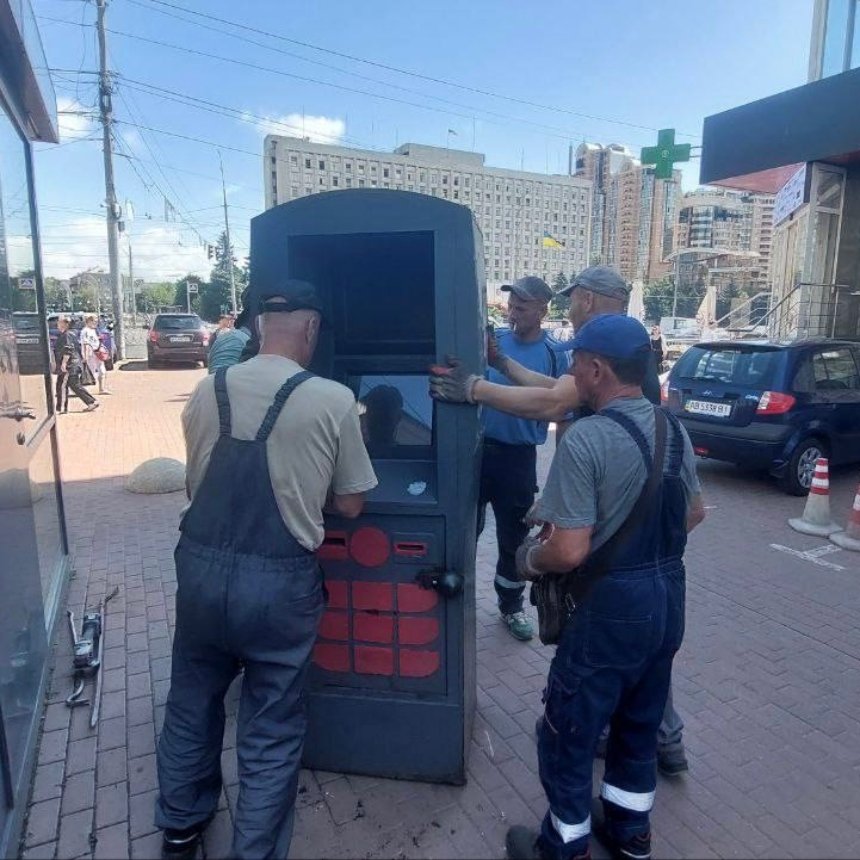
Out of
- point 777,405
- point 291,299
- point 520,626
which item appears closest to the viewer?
point 291,299

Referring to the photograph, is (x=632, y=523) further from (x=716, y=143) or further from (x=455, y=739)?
(x=716, y=143)

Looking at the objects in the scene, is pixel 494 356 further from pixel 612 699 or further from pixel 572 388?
pixel 612 699

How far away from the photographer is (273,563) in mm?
1890

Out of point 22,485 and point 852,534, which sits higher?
point 22,485

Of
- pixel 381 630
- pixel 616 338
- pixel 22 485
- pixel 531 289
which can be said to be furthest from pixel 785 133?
pixel 22 485

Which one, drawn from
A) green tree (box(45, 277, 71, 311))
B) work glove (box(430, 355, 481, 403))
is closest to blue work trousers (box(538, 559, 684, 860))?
work glove (box(430, 355, 481, 403))

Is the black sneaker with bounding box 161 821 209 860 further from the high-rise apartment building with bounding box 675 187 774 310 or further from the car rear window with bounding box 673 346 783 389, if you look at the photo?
the high-rise apartment building with bounding box 675 187 774 310

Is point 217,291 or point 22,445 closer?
point 22,445

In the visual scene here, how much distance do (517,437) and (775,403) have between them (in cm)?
429

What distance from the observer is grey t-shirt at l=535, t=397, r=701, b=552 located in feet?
5.87

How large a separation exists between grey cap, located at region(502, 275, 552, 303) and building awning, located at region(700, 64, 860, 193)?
1022 centimetres

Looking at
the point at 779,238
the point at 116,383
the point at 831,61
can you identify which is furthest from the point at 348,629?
the point at 779,238

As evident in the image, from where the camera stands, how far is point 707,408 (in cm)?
691

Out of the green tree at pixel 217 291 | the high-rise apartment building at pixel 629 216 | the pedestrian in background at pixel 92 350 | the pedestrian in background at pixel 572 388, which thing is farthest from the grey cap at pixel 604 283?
the high-rise apartment building at pixel 629 216
